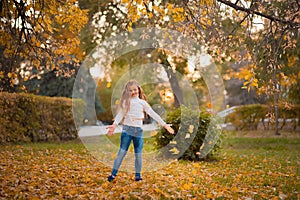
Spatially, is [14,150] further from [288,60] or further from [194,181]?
[288,60]

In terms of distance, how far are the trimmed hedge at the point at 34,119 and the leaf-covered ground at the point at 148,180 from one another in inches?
81.8

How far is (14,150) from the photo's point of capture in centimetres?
1012

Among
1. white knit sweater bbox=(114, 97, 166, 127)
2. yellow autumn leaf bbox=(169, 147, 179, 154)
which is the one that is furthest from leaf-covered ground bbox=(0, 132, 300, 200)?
white knit sweater bbox=(114, 97, 166, 127)

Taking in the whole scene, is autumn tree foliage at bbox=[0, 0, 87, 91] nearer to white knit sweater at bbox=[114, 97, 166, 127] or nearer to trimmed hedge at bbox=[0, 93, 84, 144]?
white knit sweater at bbox=[114, 97, 166, 127]

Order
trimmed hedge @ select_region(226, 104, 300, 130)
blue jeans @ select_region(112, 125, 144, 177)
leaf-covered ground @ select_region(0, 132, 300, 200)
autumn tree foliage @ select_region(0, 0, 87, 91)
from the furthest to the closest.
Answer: trimmed hedge @ select_region(226, 104, 300, 130), autumn tree foliage @ select_region(0, 0, 87, 91), blue jeans @ select_region(112, 125, 144, 177), leaf-covered ground @ select_region(0, 132, 300, 200)

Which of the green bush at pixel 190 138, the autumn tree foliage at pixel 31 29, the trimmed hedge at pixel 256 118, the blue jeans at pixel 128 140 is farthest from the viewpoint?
the trimmed hedge at pixel 256 118

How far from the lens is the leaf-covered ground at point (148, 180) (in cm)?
540

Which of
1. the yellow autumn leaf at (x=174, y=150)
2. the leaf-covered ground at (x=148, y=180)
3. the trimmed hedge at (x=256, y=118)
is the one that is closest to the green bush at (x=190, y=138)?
the yellow autumn leaf at (x=174, y=150)

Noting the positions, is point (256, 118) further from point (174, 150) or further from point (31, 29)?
point (31, 29)

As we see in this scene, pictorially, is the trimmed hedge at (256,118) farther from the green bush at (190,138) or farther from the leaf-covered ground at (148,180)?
the green bush at (190,138)

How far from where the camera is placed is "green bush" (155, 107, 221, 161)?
9.76 m

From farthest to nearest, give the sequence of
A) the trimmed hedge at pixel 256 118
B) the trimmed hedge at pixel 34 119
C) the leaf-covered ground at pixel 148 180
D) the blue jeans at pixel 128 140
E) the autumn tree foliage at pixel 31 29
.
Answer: the trimmed hedge at pixel 256 118 < the trimmed hedge at pixel 34 119 < the autumn tree foliage at pixel 31 29 < the blue jeans at pixel 128 140 < the leaf-covered ground at pixel 148 180

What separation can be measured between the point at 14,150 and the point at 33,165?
2.71 metres

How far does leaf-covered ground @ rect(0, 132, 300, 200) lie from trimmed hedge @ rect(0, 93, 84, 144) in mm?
2077
